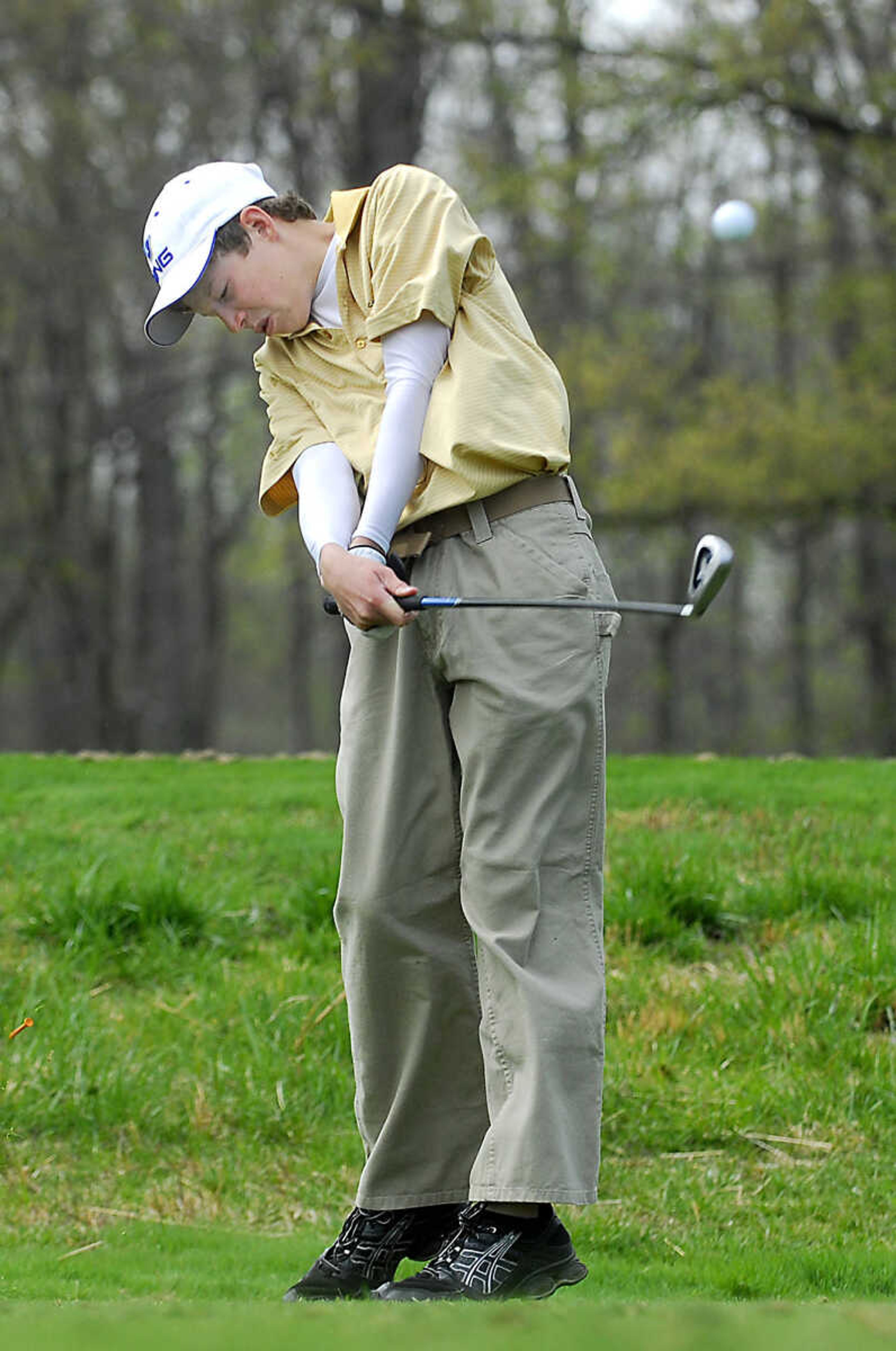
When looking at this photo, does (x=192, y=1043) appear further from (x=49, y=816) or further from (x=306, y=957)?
(x=49, y=816)

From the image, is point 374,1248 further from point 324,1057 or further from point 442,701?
point 324,1057

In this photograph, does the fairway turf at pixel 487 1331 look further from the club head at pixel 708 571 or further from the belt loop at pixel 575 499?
the belt loop at pixel 575 499

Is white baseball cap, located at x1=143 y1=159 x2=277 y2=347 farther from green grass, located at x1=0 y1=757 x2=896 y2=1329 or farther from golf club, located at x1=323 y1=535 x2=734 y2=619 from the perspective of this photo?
green grass, located at x1=0 y1=757 x2=896 y2=1329

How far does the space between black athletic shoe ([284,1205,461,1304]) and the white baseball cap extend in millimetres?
1738

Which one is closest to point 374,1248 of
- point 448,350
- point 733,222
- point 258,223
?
Answer: point 448,350

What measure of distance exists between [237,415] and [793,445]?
1054 centimetres

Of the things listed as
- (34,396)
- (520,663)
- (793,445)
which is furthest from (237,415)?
(520,663)

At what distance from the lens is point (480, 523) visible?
10.2ft

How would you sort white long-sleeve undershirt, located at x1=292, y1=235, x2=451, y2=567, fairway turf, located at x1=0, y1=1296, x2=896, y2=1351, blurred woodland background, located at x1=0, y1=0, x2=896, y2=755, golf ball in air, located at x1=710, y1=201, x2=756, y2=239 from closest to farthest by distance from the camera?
fairway turf, located at x1=0, y1=1296, x2=896, y2=1351 < white long-sleeve undershirt, located at x1=292, y1=235, x2=451, y2=567 < golf ball in air, located at x1=710, y1=201, x2=756, y2=239 < blurred woodland background, located at x1=0, y1=0, x2=896, y2=755

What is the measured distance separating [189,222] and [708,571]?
1172 millimetres

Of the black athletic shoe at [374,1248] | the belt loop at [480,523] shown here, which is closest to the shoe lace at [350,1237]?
the black athletic shoe at [374,1248]

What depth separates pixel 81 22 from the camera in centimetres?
1908

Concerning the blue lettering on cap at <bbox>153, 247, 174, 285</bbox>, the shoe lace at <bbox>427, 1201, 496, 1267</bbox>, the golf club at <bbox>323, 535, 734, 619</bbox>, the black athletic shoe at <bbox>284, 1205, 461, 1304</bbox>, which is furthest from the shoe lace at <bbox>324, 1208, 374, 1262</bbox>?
the blue lettering on cap at <bbox>153, 247, 174, 285</bbox>

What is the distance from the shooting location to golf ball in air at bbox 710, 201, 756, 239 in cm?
1322
